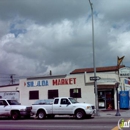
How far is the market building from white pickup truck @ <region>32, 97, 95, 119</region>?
26.3ft

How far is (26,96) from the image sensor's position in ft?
118

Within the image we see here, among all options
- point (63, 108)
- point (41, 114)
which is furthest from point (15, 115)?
point (63, 108)

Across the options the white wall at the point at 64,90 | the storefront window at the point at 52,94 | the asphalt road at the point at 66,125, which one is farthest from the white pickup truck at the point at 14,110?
the storefront window at the point at 52,94

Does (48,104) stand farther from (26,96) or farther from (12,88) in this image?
(12,88)

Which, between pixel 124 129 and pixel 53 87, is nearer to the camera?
pixel 124 129

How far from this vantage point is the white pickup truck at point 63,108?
72.9 ft

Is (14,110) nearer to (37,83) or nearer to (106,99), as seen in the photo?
(37,83)

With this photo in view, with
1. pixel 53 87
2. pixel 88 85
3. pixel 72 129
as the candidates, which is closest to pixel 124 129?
pixel 72 129

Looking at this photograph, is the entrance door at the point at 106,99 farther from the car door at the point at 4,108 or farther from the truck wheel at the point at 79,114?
the car door at the point at 4,108

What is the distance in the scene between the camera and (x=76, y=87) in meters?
33.1

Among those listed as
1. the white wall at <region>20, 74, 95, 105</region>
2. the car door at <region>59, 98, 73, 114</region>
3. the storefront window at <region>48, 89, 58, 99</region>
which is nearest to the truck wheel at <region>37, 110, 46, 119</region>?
the car door at <region>59, 98, 73, 114</region>

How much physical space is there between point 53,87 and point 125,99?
→ 8.72 metres

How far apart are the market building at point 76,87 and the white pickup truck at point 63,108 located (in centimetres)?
801

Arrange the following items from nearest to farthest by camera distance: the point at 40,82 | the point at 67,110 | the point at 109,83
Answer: the point at 67,110 < the point at 109,83 < the point at 40,82
